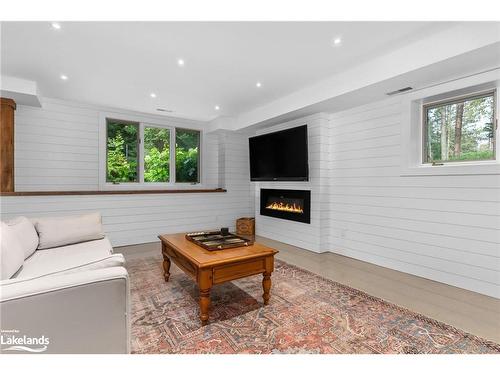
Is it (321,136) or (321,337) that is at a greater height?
(321,136)

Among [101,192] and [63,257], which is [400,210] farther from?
[101,192]

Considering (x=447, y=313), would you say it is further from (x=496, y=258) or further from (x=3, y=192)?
(x=3, y=192)

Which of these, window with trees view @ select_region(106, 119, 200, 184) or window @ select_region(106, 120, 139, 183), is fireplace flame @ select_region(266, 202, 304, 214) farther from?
window @ select_region(106, 120, 139, 183)

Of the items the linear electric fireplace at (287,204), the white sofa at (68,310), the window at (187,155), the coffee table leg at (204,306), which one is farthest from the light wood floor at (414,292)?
the white sofa at (68,310)

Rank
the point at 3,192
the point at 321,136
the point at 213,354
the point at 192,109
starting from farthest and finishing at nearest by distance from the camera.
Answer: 1. the point at 192,109
2. the point at 321,136
3. the point at 3,192
4. the point at 213,354

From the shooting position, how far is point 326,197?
168 inches

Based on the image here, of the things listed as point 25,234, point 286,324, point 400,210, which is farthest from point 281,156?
point 25,234

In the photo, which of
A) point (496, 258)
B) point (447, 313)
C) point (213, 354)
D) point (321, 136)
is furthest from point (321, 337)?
point (321, 136)

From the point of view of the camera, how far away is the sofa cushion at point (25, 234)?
2.24 metres

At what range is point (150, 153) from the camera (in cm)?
536

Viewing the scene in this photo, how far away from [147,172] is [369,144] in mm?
4178

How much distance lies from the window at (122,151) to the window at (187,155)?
0.86 m

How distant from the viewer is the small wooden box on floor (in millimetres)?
5621

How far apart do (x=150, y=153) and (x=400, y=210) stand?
15.2ft
